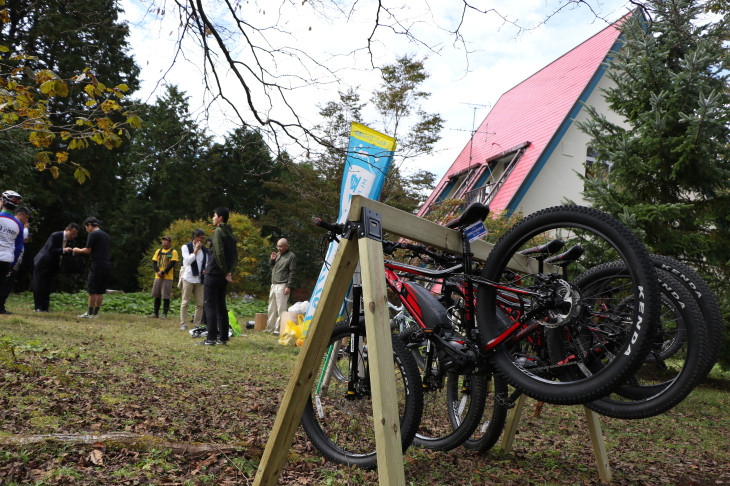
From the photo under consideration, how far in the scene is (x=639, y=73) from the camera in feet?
27.1

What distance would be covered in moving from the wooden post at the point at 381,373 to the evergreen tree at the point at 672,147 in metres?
6.12

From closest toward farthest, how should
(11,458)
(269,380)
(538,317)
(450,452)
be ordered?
(538,317), (11,458), (450,452), (269,380)

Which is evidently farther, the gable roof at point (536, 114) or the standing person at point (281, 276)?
the gable roof at point (536, 114)

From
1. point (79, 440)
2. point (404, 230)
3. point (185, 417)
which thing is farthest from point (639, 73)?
point (79, 440)

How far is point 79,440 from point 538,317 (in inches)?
100

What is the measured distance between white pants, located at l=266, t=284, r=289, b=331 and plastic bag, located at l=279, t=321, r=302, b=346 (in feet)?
5.28

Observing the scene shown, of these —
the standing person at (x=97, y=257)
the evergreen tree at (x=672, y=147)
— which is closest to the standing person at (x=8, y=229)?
the standing person at (x=97, y=257)

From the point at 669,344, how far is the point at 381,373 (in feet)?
6.20

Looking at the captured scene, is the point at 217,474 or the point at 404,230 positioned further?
the point at 217,474

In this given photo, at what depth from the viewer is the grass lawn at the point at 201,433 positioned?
2854 mm

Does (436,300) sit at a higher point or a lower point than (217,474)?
higher

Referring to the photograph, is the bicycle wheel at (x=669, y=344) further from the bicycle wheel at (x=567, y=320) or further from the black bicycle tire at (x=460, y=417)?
the black bicycle tire at (x=460, y=417)

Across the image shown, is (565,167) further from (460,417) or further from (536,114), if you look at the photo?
(460,417)

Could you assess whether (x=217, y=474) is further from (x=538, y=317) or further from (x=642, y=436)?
(x=642, y=436)
